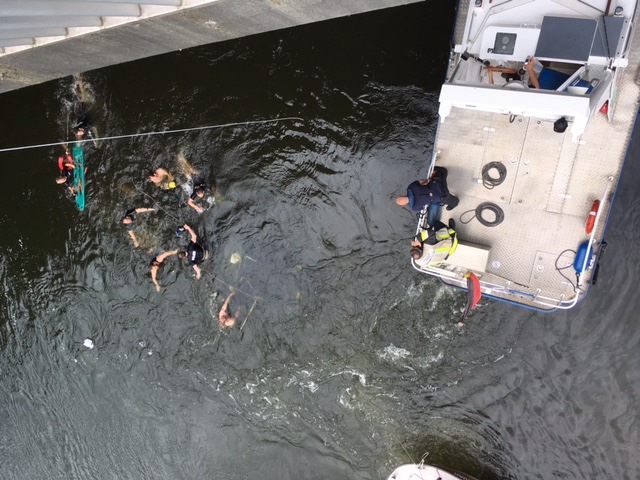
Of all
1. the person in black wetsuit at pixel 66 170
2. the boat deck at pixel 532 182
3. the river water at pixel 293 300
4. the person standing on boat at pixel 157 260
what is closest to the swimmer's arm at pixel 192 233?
the river water at pixel 293 300

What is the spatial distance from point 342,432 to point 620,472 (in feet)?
14.0

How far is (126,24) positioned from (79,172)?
3740mm

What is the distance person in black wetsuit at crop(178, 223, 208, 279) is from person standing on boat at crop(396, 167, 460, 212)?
4.06 m

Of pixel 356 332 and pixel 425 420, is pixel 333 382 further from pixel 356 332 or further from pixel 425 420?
pixel 425 420

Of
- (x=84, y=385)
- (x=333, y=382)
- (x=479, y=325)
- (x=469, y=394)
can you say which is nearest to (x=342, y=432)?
(x=333, y=382)

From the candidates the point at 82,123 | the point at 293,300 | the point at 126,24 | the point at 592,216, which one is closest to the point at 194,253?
the point at 293,300

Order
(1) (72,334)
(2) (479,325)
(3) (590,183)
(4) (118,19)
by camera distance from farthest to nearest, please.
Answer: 1. (1) (72,334)
2. (2) (479,325)
3. (4) (118,19)
4. (3) (590,183)

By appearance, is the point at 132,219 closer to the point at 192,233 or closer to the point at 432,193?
the point at 192,233

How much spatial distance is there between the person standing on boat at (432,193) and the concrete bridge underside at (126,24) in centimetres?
235

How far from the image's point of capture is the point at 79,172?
9.25m

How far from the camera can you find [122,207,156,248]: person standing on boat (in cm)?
877

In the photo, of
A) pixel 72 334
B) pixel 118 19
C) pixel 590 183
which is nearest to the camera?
pixel 590 183

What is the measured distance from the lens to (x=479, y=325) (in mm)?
7586

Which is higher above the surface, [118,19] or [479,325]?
[118,19]
